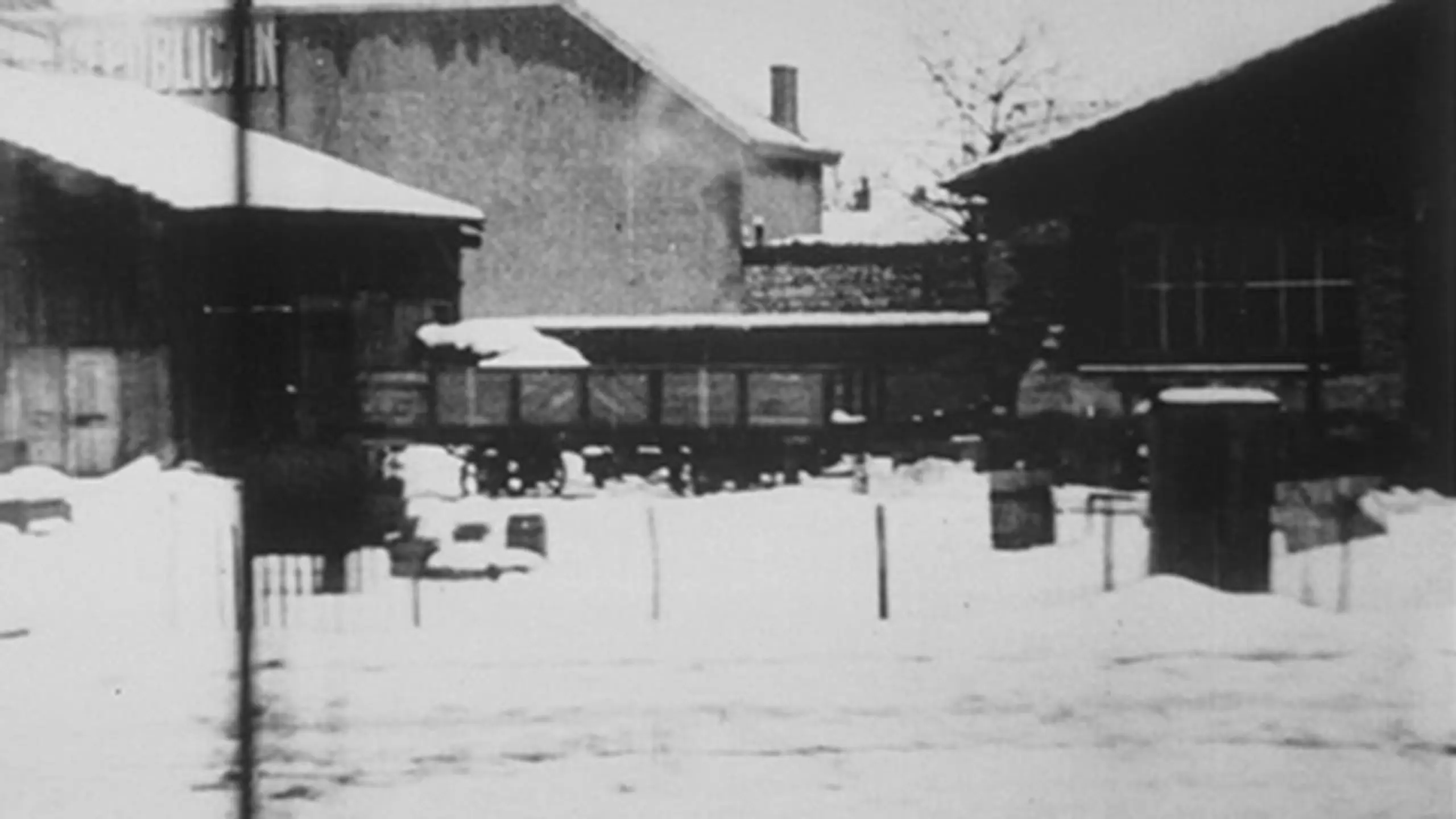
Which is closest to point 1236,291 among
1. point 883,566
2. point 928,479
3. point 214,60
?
point 928,479

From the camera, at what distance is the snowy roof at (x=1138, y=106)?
14.1ft

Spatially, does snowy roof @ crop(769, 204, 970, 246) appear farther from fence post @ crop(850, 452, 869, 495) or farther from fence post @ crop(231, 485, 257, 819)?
fence post @ crop(231, 485, 257, 819)

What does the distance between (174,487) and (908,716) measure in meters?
2.06

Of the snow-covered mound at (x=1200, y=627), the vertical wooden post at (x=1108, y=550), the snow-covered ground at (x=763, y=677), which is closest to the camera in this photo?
the snow-covered ground at (x=763, y=677)

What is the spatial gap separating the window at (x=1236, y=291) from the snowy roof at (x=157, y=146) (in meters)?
2.42

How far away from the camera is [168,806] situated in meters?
3.69

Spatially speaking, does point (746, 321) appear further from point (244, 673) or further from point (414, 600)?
point (244, 673)

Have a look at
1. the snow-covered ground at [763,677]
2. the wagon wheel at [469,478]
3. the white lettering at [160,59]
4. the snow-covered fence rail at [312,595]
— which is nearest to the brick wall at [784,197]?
the snow-covered ground at [763,677]

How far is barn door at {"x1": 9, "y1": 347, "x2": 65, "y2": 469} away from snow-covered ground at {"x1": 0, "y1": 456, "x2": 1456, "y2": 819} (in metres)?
0.20

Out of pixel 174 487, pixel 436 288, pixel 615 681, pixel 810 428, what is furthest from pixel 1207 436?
pixel 174 487

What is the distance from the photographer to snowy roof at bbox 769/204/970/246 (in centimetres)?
436

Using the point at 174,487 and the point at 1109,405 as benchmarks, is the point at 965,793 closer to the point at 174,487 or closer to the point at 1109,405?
the point at 1109,405

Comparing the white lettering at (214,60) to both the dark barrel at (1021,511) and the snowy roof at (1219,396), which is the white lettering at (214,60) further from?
the snowy roof at (1219,396)

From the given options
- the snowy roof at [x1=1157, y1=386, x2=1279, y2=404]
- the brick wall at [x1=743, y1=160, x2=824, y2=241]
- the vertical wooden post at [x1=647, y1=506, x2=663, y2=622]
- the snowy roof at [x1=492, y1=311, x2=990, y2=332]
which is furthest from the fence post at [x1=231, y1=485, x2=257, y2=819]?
the snowy roof at [x1=1157, y1=386, x2=1279, y2=404]
